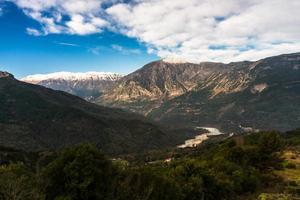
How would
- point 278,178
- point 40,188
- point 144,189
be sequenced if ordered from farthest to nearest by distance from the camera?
point 278,178 → point 144,189 → point 40,188

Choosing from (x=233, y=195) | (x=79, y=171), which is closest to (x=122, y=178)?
(x=79, y=171)

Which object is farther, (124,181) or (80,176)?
(124,181)

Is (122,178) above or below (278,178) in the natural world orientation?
above

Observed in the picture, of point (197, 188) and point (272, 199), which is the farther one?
point (197, 188)

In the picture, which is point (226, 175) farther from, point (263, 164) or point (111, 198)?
point (111, 198)

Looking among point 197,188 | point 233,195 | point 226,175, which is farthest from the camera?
point 226,175

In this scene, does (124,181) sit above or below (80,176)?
below

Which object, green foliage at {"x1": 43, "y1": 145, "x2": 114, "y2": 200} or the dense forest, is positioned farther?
green foliage at {"x1": 43, "y1": 145, "x2": 114, "y2": 200}

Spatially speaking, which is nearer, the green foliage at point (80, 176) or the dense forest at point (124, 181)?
the dense forest at point (124, 181)

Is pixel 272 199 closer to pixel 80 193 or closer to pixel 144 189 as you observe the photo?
pixel 144 189
